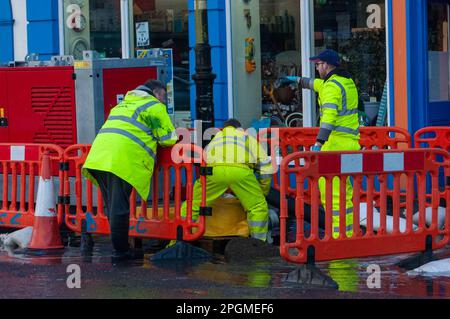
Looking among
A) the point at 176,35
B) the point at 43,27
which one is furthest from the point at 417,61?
the point at 43,27

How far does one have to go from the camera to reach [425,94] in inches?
547

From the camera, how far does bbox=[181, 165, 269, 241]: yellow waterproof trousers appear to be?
10.4 meters

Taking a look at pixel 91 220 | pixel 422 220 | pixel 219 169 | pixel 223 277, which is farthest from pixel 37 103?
pixel 422 220

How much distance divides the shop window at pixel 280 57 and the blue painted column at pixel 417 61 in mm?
1823

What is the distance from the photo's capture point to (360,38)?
571 inches

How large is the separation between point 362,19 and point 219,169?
487 centimetres

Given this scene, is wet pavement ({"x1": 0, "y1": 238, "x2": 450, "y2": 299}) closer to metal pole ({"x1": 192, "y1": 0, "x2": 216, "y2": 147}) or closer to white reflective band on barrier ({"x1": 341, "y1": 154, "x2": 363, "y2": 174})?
white reflective band on barrier ({"x1": 341, "y1": 154, "x2": 363, "y2": 174})

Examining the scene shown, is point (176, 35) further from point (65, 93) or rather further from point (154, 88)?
point (154, 88)

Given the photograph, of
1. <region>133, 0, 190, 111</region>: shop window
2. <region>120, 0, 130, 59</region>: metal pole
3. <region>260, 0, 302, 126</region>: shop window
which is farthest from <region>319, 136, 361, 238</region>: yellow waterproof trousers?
<region>120, 0, 130, 59</region>: metal pole

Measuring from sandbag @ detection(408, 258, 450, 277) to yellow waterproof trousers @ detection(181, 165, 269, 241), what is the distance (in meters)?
1.78

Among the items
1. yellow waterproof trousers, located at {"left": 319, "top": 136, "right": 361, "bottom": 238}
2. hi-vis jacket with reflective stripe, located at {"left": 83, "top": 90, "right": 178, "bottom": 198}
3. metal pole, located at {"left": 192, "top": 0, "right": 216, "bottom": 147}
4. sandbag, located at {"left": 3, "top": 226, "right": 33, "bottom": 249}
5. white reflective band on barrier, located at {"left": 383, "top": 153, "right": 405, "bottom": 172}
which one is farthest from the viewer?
metal pole, located at {"left": 192, "top": 0, "right": 216, "bottom": 147}

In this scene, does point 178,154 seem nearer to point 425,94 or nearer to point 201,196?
point 201,196

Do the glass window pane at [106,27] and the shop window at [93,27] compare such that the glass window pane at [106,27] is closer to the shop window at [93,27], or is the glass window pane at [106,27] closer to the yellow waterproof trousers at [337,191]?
the shop window at [93,27]
